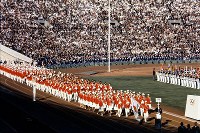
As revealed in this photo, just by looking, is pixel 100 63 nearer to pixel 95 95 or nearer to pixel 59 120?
pixel 95 95

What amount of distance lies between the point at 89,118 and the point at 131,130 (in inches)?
176

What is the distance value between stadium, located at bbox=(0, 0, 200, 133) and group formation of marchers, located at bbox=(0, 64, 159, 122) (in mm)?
68

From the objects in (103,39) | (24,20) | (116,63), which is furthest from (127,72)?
(24,20)

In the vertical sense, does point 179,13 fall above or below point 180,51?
above

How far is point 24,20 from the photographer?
75.8 meters

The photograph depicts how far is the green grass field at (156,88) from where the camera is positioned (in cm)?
3450

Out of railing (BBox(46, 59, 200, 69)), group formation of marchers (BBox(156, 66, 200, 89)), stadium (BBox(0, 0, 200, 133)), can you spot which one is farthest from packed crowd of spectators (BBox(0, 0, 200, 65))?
group formation of marchers (BBox(156, 66, 200, 89))

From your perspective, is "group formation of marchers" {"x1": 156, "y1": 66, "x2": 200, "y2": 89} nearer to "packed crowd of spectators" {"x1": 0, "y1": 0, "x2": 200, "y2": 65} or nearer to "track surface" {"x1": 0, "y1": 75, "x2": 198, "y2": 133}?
"track surface" {"x1": 0, "y1": 75, "x2": 198, "y2": 133}

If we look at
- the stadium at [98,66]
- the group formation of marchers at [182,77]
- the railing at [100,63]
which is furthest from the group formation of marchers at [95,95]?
the railing at [100,63]

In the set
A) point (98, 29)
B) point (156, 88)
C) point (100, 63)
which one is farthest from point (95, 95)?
point (98, 29)

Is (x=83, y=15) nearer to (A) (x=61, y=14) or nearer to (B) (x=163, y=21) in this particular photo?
(A) (x=61, y=14)

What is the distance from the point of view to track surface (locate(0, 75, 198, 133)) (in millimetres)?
23375

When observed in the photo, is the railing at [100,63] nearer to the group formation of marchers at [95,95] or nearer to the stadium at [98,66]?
the stadium at [98,66]

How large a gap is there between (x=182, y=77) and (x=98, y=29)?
3783cm
